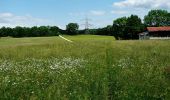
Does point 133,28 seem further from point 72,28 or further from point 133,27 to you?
Answer: point 72,28

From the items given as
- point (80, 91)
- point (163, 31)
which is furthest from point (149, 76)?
point (163, 31)

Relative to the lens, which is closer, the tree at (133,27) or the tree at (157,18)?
the tree at (133,27)

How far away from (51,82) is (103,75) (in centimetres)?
183

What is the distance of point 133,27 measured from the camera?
136m

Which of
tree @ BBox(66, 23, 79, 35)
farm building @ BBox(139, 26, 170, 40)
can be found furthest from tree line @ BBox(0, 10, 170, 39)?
farm building @ BBox(139, 26, 170, 40)

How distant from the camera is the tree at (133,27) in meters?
134

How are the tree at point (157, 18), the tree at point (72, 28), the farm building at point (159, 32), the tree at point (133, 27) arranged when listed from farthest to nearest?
the tree at point (157, 18) → the tree at point (72, 28) → the tree at point (133, 27) → the farm building at point (159, 32)

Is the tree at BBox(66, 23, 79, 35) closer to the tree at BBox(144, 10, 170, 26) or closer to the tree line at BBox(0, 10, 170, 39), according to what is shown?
the tree line at BBox(0, 10, 170, 39)

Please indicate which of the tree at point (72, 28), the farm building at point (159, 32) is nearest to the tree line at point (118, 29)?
the tree at point (72, 28)

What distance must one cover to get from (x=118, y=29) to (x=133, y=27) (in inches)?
454

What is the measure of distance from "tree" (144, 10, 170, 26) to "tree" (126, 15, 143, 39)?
1502 inches

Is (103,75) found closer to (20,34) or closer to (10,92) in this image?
(10,92)

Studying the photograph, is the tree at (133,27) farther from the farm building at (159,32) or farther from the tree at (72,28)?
the tree at (72,28)

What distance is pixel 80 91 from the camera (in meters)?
11.0
